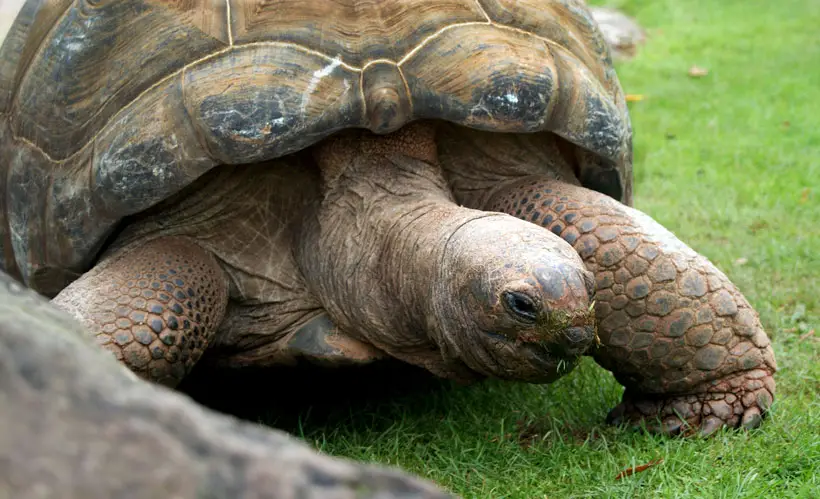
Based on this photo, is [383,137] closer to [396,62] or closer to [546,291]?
[396,62]

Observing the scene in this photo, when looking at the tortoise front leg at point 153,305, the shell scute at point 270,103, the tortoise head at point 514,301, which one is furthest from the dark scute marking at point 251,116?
the tortoise head at point 514,301

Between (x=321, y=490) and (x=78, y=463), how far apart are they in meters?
0.24

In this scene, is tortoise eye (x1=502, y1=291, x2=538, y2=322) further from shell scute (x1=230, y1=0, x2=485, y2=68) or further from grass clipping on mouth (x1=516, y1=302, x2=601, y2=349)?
shell scute (x1=230, y1=0, x2=485, y2=68)

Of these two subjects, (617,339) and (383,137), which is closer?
(617,339)

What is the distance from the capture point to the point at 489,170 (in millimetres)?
3531

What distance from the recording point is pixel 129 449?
995mm

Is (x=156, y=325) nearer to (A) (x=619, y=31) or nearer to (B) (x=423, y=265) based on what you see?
(B) (x=423, y=265)

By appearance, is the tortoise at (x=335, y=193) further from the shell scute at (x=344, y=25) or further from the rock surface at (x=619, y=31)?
the rock surface at (x=619, y=31)

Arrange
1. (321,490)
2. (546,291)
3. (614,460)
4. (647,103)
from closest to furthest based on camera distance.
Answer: (321,490)
(546,291)
(614,460)
(647,103)

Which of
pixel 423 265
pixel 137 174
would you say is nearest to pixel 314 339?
pixel 423 265

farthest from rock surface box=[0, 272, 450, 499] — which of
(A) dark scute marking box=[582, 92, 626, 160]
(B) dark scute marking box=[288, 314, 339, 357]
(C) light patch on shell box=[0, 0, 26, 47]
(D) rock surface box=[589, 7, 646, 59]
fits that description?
(D) rock surface box=[589, 7, 646, 59]

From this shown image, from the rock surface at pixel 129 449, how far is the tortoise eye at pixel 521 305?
4.48ft

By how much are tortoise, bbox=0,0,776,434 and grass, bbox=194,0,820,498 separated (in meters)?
0.22

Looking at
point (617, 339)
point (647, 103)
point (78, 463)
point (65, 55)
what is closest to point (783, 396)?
point (617, 339)
